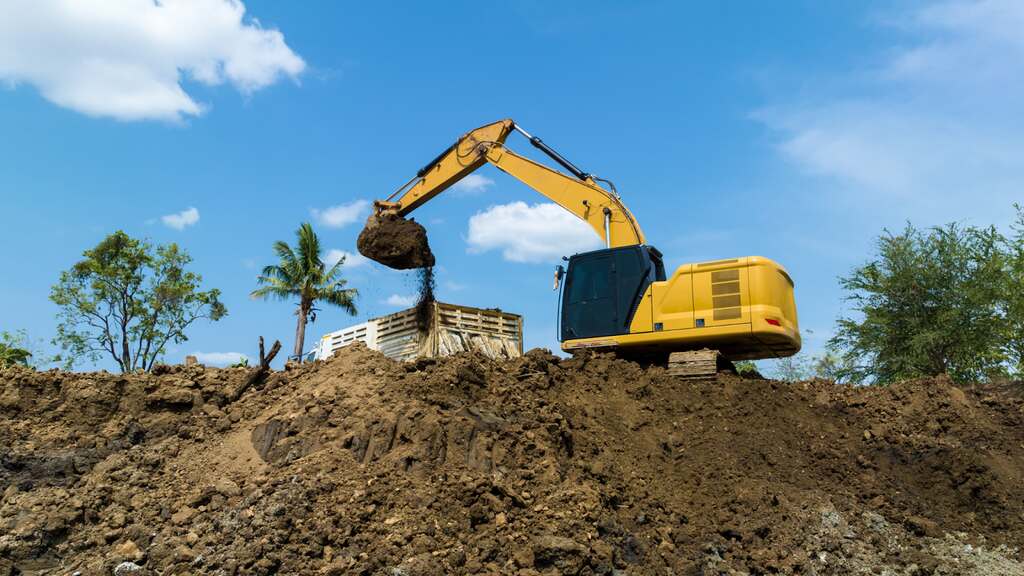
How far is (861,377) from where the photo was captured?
76.0ft

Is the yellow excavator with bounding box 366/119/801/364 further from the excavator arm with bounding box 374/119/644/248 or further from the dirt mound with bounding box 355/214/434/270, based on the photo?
the dirt mound with bounding box 355/214/434/270

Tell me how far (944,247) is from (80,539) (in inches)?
896

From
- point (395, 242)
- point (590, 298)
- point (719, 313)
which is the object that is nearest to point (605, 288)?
point (590, 298)

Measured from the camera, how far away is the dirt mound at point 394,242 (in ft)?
46.5

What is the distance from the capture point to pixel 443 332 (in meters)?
16.7

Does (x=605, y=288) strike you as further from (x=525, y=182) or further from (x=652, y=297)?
(x=525, y=182)

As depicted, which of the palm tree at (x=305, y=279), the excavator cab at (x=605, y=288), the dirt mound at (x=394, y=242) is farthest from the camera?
the palm tree at (x=305, y=279)

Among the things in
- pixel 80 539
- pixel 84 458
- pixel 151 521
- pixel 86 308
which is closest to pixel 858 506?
pixel 151 521

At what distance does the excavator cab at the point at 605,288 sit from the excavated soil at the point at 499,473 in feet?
2.87

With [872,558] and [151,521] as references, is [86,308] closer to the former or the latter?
[151,521]

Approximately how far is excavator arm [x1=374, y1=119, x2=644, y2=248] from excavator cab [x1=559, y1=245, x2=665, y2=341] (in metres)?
0.57

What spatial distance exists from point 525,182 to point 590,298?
9.20ft

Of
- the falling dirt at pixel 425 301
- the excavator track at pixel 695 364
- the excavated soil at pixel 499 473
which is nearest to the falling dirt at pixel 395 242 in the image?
the falling dirt at pixel 425 301

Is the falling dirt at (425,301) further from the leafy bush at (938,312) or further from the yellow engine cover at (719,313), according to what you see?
the leafy bush at (938,312)
